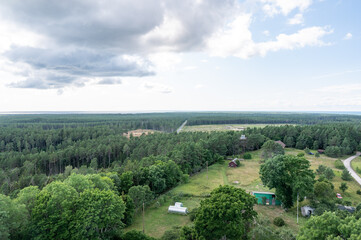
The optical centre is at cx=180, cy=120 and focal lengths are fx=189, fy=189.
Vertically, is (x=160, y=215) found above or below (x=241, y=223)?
below

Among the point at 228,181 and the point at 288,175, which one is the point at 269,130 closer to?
the point at 228,181

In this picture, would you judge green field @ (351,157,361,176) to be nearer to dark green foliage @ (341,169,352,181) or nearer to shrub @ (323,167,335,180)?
dark green foliage @ (341,169,352,181)

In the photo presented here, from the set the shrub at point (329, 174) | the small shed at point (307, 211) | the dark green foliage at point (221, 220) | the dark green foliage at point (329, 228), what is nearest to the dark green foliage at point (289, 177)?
the small shed at point (307, 211)

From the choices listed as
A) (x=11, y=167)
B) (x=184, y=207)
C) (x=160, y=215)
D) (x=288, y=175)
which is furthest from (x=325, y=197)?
(x=11, y=167)

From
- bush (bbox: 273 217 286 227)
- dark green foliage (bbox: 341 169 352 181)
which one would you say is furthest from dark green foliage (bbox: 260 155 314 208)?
dark green foliage (bbox: 341 169 352 181)

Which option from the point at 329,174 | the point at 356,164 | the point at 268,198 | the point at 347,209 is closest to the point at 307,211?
the point at 347,209
